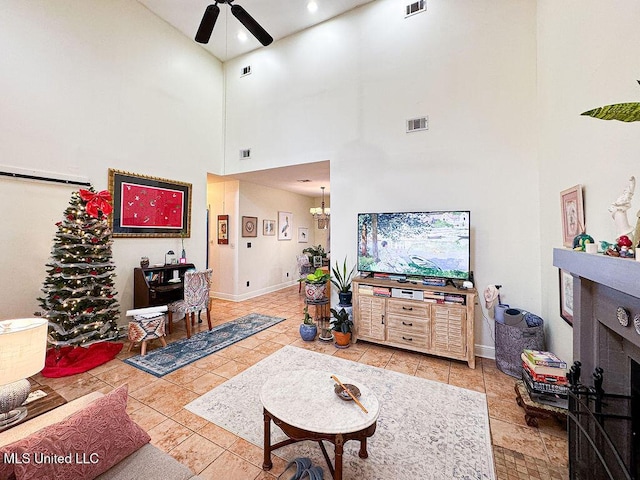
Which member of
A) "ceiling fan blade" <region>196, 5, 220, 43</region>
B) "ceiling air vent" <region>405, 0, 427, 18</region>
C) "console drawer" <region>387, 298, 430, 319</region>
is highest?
"ceiling air vent" <region>405, 0, 427, 18</region>

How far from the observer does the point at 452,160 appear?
344cm

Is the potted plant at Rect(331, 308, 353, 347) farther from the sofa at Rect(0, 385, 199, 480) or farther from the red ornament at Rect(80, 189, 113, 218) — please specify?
the red ornament at Rect(80, 189, 113, 218)

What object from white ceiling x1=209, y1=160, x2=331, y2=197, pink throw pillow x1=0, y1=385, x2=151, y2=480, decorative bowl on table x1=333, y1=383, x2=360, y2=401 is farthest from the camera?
white ceiling x1=209, y1=160, x2=331, y2=197

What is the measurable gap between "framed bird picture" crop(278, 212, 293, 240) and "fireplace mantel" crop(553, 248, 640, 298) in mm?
6157

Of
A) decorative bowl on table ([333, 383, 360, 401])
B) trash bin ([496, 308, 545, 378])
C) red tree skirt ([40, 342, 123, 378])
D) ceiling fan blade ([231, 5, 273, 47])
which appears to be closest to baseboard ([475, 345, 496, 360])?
trash bin ([496, 308, 545, 378])

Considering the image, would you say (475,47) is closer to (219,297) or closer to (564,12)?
(564,12)

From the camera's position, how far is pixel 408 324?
129 inches

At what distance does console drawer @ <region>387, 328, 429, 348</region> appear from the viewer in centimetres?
319

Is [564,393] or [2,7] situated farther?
[2,7]

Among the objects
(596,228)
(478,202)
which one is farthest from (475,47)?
(596,228)

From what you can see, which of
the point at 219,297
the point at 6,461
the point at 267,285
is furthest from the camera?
the point at 267,285

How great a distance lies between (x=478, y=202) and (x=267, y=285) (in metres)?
5.04

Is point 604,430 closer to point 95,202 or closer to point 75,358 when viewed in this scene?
point 75,358

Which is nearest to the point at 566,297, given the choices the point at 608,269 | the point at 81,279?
the point at 608,269
